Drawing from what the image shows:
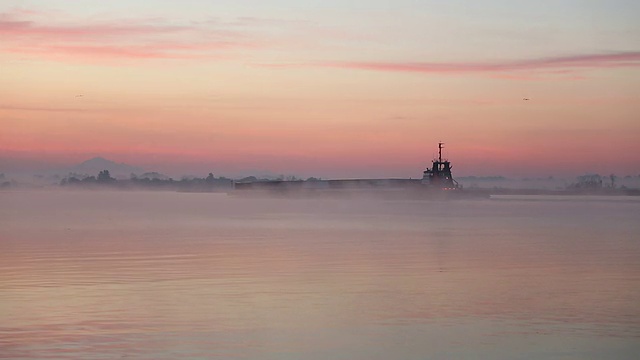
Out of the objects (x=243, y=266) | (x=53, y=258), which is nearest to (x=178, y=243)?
(x=53, y=258)

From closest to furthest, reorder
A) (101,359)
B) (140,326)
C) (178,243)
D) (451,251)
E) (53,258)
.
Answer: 1. (101,359)
2. (140,326)
3. (53,258)
4. (451,251)
5. (178,243)

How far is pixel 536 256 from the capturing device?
39.6 meters

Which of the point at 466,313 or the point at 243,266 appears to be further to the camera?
the point at 243,266

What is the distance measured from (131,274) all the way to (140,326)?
10.7m

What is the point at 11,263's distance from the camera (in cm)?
3525

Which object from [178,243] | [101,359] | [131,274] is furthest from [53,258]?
[101,359]

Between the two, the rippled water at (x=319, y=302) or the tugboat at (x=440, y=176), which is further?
the tugboat at (x=440, y=176)

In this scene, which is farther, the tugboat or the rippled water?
the tugboat

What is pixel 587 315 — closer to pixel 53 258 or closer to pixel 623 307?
pixel 623 307

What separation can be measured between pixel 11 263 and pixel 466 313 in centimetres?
1884

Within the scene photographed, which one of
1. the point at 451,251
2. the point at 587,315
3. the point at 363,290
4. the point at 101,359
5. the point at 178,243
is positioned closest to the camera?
the point at 101,359

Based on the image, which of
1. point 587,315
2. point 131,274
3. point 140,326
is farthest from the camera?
point 131,274

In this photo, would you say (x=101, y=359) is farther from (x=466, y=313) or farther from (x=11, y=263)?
(x=11, y=263)

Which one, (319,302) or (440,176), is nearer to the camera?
(319,302)
